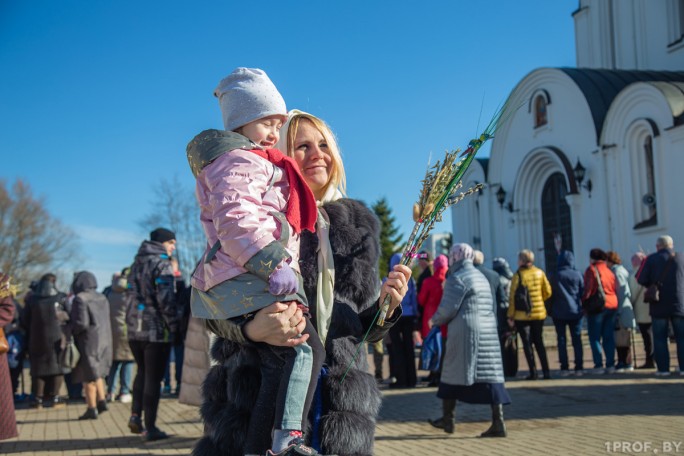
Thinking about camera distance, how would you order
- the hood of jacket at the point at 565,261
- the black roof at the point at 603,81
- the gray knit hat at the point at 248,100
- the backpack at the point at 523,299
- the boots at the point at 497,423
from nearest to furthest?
the gray knit hat at the point at 248,100 → the boots at the point at 497,423 → the backpack at the point at 523,299 → the hood of jacket at the point at 565,261 → the black roof at the point at 603,81

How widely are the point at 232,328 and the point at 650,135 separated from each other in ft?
65.7

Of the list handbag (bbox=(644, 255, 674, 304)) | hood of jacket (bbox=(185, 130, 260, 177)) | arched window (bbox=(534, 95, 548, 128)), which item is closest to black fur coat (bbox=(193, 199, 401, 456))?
hood of jacket (bbox=(185, 130, 260, 177))

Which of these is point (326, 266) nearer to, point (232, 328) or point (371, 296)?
point (371, 296)

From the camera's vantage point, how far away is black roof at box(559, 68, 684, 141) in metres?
22.2

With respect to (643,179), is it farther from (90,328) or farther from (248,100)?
(248,100)

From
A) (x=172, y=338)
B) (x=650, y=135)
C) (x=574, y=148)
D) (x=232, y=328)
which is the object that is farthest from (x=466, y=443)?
(x=574, y=148)

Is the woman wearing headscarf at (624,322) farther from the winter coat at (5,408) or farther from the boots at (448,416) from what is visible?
the winter coat at (5,408)

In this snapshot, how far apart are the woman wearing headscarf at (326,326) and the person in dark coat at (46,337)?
9.63m

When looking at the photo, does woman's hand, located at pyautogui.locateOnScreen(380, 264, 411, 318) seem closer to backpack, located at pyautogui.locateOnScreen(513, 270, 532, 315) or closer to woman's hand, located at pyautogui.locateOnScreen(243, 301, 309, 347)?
woman's hand, located at pyautogui.locateOnScreen(243, 301, 309, 347)

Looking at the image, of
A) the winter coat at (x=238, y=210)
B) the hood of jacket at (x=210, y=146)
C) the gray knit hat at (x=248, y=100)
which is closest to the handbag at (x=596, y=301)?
the gray knit hat at (x=248, y=100)

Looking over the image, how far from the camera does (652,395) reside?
975 cm

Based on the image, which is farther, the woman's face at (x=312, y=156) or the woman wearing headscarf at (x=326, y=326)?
the woman's face at (x=312, y=156)

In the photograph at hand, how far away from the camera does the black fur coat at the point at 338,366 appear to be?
299cm

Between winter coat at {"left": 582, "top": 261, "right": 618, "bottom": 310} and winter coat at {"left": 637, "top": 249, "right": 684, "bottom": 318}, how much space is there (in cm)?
91
